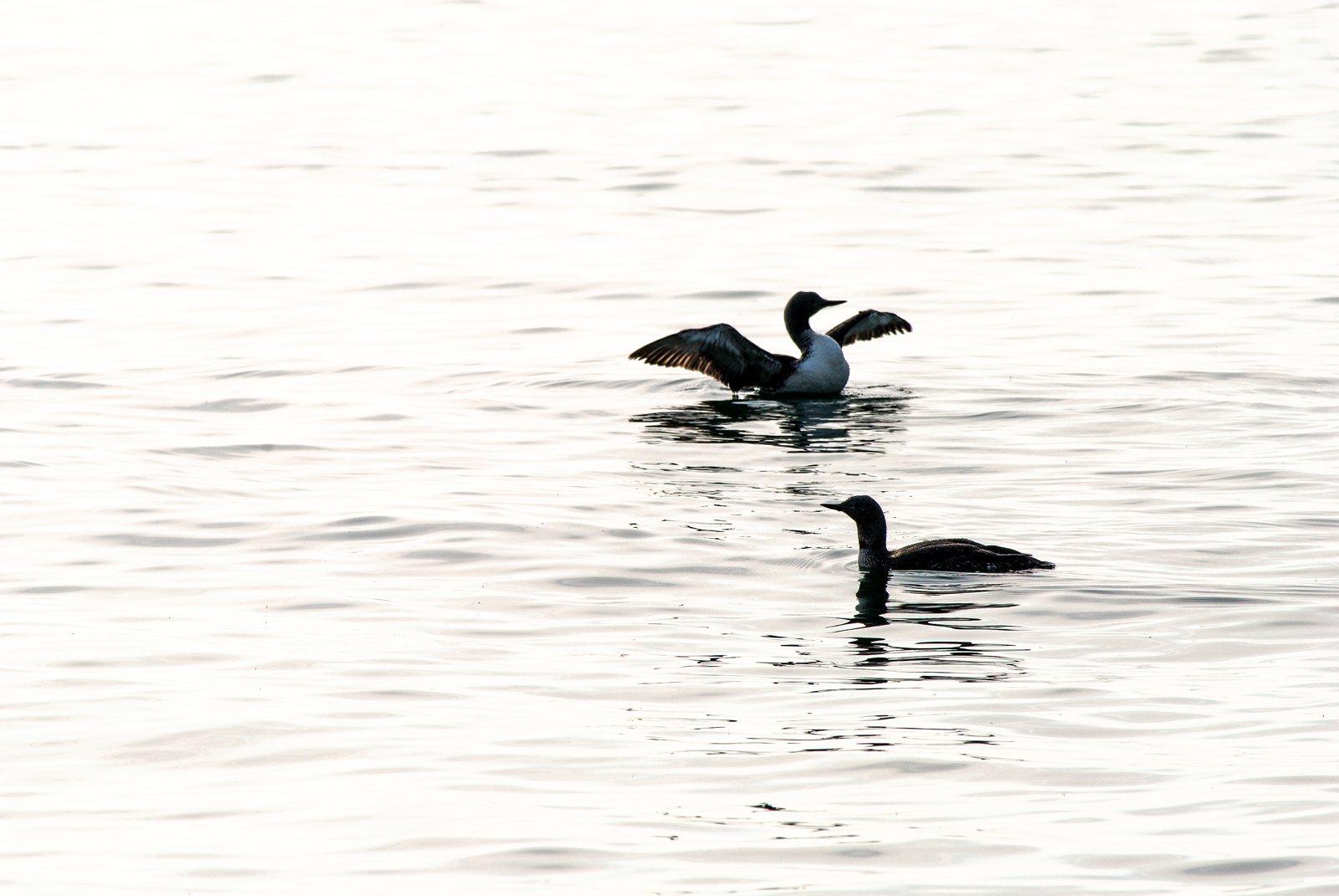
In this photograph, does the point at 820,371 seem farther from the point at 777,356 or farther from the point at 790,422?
the point at 790,422

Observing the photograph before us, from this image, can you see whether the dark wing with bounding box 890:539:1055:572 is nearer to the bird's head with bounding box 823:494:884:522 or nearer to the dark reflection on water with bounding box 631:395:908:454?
the bird's head with bounding box 823:494:884:522

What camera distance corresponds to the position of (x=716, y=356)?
16.4m

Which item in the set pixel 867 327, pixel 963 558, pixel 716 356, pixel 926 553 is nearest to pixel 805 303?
pixel 867 327

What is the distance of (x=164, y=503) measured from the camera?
1266 centimetres

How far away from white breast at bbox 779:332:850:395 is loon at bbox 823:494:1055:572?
224 inches

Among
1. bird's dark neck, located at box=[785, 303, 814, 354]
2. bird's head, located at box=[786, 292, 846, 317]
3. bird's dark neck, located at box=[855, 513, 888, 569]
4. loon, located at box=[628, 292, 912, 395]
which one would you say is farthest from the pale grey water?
bird's head, located at box=[786, 292, 846, 317]

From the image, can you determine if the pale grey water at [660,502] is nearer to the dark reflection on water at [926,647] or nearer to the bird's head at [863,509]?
the dark reflection on water at [926,647]

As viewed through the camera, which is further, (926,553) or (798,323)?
(798,323)

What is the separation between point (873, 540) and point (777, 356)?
5.84 metres

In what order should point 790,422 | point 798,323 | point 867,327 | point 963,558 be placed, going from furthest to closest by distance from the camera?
point 867,327
point 798,323
point 790,422
point 963,558

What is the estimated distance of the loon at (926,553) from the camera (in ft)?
34.8

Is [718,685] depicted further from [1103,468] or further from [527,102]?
[527,102]

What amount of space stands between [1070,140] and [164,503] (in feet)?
67.0

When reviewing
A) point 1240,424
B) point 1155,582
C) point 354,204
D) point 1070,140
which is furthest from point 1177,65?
point 1155,582
